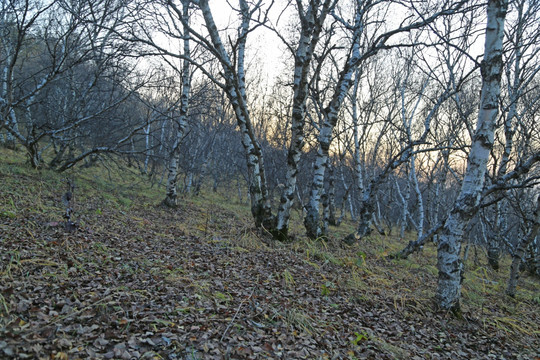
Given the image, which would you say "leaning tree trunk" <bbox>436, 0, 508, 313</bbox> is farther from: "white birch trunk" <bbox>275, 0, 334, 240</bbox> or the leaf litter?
"white birch trunk" <bbox>275, 0, 334, 240</bbox>

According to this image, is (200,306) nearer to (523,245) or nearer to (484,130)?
(484,130)

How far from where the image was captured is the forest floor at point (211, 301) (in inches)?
120

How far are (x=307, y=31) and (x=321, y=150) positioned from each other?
2.62 metres

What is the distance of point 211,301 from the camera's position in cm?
405

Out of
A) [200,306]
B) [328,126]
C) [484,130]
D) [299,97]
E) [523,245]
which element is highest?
[299,97]

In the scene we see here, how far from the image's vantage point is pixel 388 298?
5184 millimetres

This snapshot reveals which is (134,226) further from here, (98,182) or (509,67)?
(509,67)

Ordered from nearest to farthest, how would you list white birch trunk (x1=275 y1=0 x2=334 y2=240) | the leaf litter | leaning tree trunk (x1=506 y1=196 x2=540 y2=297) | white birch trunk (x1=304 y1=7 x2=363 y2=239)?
1. the leaf litter
2. leaning tree trunk (x1=506 y1=196 x2=540 y2=297)
3. white birch trunk (x1=275 y1=0 x2=334 y2=240)
4. white birch trunk (x1=304 y1=7 x2=363 y2=239)

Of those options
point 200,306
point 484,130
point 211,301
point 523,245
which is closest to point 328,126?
point 484,130

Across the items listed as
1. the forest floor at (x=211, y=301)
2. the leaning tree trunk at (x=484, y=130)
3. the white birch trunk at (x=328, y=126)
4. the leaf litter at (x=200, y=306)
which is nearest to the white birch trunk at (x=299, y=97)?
the white birch trunk at (x=328, y=126)

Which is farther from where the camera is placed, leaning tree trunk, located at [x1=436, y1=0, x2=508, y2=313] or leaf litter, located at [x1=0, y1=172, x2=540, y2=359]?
leaning tree trunk, located at [x1=436, y1=0, x2=508, y2=313]

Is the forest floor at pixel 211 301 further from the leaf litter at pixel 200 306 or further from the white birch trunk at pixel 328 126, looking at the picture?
the white birch trunk at pixel 328 126

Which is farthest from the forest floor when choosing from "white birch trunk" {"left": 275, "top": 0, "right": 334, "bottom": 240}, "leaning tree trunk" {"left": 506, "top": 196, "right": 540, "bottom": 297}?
"white birch trunk" {"left": 275, "top": 0, "right": 334, "bottom": 240}

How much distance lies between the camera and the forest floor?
3038mm
